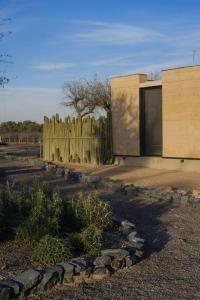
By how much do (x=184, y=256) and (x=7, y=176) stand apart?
12.6 metres

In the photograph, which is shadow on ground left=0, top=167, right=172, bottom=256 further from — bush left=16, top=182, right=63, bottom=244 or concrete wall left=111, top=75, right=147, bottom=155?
concrete wall left=111, top=75, right=147, bottom=155

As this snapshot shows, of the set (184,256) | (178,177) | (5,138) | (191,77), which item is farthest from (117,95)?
(5,138)

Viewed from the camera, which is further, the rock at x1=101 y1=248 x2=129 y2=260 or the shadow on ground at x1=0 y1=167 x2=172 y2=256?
the shadow on ground at x1=0 y1=167 x2=172 y2=256

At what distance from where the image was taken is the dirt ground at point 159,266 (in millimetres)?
5859

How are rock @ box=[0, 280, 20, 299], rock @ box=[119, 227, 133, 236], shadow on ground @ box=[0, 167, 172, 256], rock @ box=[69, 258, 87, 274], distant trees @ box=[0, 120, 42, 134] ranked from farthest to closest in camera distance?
distant trees @ box=[0, 120, 42, 134] → shadow on ground @ box=[0, 167, 172, 256] → rock @ box=[119, 227, 133, 236] → rock @ box=[69, 258, 87, 274] → rock @ box=[0, 280, 20, 299]

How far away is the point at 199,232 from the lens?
9250mm

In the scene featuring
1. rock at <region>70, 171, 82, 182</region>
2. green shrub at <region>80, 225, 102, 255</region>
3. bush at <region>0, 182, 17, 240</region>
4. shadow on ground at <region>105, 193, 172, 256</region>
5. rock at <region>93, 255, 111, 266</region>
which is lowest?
shadow on ground at <region>105, 193, 172, 256</region>

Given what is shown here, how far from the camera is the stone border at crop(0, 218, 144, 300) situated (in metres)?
5.59

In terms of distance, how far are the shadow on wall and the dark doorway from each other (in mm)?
255

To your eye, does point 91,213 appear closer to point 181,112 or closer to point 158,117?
point 181,112

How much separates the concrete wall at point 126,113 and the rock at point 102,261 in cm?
1642

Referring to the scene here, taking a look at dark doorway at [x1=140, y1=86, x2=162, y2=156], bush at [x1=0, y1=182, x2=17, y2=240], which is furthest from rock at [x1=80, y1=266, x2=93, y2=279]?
dark doorway at [x1=140, y1=86, x2=162, y2=156]

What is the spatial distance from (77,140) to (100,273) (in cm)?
1971

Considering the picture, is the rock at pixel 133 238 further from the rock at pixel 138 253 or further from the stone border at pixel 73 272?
the rock at pixel 138 253
